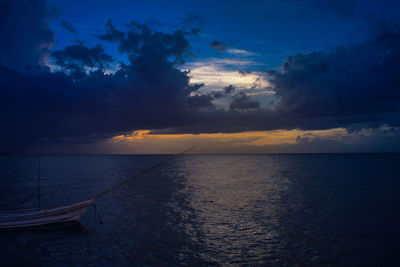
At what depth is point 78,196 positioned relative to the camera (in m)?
44.3

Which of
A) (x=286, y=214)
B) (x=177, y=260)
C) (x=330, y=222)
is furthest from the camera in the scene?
(x=286, y=214)

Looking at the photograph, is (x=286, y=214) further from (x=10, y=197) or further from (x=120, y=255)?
(x=10, y=197)

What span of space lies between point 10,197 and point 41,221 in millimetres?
27977

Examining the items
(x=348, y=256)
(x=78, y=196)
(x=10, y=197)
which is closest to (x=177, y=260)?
(x=348, y=256)

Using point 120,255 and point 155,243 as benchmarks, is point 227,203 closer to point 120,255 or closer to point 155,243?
point 155,243

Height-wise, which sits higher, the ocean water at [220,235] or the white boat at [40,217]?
the white boat at [40,217]

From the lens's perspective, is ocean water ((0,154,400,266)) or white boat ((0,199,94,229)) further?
white boat ((0,199,94,229))

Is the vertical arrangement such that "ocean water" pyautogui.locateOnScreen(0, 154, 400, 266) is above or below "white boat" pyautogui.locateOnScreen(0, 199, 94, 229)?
below

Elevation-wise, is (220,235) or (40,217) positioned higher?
(40,217)

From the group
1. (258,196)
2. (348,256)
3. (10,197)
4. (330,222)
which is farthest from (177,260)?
(10,197)

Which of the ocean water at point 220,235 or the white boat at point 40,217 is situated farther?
the white boat at point 40,217

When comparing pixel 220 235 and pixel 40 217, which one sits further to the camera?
pixel 40 217

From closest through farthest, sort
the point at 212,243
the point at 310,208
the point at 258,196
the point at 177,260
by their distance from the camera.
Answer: the point at 177,260, the point at 212,243, the point at 310,208, the point at 258,196

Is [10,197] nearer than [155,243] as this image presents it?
No
